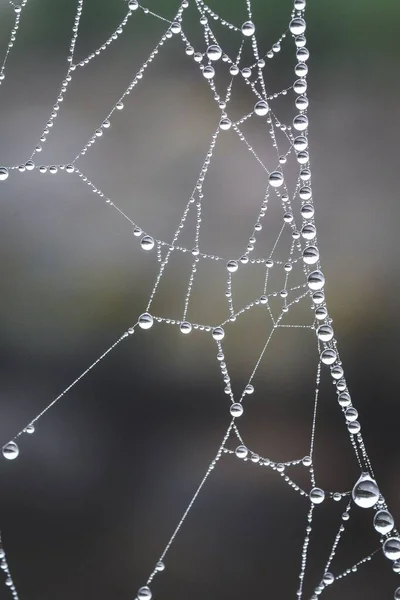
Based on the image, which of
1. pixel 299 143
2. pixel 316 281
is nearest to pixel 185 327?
pixel 316 281

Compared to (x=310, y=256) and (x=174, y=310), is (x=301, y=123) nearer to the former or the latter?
(x=310, y=256)

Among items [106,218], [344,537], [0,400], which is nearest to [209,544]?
[344,537]

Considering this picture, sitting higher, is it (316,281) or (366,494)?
(316,281)

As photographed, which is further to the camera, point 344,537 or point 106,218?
point 106,218

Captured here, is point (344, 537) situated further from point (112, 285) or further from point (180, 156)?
point (180, 156)

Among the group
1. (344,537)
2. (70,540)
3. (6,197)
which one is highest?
(6,197)

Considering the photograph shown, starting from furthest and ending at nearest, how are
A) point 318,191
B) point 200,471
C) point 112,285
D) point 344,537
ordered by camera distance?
point 318,191, point 112,285, point 200,471, point 344,537
